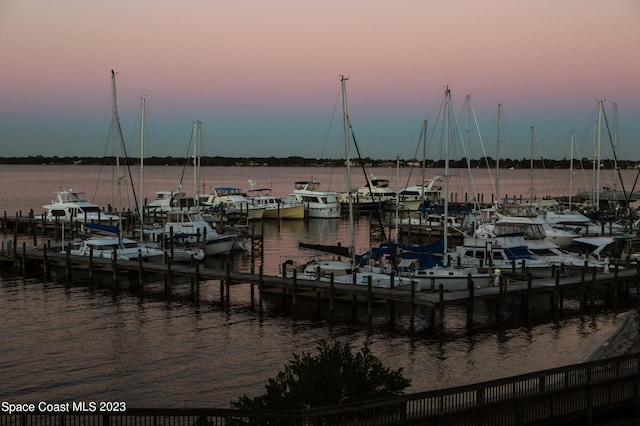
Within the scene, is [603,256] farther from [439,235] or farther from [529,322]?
[439,235]

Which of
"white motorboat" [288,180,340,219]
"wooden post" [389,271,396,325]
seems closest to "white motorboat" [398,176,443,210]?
"white motorboat" [288,180,340,219]

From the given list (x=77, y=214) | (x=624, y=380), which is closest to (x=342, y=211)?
(x=77, y=214)

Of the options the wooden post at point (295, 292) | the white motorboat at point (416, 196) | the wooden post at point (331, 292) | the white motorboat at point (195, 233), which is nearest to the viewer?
the wooden post at point (331, 292)

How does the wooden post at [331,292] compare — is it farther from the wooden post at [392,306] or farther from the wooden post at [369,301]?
the wooden post at [392,306]

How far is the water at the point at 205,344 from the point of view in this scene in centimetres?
2375

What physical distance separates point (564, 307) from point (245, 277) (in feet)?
50.1

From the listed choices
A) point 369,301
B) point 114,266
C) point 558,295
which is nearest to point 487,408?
point 369,301

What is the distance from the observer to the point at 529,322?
3266 centimetres

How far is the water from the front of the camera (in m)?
23.8

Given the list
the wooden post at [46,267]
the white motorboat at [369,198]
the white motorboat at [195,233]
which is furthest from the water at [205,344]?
the white motorboat at [369,198]

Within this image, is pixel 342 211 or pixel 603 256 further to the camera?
pixel 342 211

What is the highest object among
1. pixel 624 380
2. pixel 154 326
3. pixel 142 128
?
pixel 142 128

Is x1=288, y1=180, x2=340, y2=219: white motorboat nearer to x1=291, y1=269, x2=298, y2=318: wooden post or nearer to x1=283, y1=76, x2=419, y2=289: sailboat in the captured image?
x1=283, y1=76, x2=419, y2=289: sailboat

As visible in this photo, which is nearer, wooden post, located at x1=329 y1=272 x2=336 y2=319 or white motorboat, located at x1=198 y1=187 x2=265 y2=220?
wooden post, located at x1=329 y1=272 x2=336 y2=319
